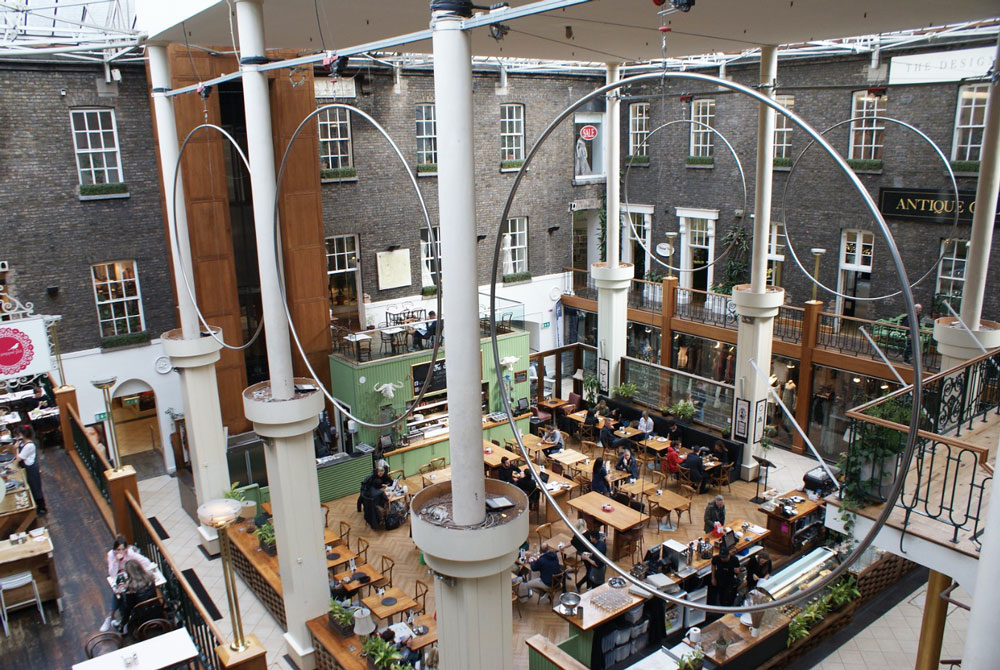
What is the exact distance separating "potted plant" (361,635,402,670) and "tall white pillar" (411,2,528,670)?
9.45 feet

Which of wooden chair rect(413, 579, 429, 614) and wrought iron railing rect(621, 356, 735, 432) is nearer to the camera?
wooden chair rect(413, 579, 429, 614)

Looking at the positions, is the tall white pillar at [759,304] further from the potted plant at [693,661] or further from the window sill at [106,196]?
the window sill at [106,196]

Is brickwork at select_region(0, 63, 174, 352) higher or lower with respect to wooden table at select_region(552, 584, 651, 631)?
higher

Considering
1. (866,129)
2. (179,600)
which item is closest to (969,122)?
(866,129)

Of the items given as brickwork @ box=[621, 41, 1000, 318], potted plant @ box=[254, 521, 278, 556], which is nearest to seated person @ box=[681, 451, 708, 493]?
brickwork @ box=[621, 41, 1000, 318]

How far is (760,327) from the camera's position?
13.8m

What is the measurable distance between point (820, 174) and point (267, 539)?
45.5ft

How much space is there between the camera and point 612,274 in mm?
16078

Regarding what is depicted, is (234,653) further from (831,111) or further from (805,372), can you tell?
(831,111)

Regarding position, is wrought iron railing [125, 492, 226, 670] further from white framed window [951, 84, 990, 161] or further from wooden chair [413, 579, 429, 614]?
white framed window [951, 84, 990, 161]

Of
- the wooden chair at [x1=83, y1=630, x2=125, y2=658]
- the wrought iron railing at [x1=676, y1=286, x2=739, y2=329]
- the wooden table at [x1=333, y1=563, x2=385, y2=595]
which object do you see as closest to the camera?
the wooden chair at [x1=83, y1=630, x2=125, y2=658]

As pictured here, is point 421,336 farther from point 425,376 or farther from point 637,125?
point 637,125

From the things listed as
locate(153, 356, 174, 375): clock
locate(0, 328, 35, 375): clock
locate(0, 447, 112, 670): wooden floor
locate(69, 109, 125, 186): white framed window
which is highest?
locate(69, 109, 125, 186): white framed window

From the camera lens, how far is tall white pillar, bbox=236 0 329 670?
7.76 m
